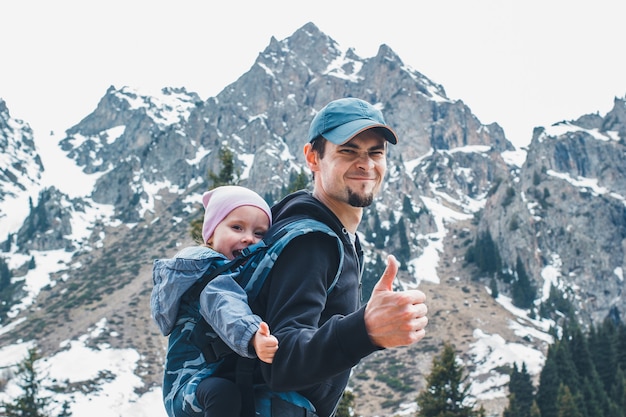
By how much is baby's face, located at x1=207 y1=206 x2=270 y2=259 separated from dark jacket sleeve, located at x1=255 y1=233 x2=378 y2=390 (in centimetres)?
71

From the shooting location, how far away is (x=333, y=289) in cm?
346

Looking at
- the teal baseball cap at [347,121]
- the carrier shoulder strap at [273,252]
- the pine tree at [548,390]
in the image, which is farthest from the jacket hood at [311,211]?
the pine tree at [548,390]

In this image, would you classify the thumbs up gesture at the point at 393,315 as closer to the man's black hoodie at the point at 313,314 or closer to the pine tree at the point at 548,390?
the man's black hoodie at the point at 313,314

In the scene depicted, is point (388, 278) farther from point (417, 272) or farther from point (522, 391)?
point (417, 272)

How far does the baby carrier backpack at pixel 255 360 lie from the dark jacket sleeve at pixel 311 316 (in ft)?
A: 0.17

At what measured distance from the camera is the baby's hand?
A: 2783 millimetres

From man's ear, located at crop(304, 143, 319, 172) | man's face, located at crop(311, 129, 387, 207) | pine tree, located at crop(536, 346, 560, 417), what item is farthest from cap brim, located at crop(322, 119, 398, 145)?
pine tree, located at crop(536, 346, 560, 417)

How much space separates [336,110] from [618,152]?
201315mm

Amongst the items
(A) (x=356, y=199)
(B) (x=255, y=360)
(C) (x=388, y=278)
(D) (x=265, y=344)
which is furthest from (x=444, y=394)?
(C) (x=388, y=278)

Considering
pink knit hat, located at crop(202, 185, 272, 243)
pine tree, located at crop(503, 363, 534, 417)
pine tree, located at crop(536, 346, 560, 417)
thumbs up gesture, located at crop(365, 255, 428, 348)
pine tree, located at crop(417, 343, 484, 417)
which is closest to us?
thumbs up gesture, located at crop(365, 255, 428, 348)

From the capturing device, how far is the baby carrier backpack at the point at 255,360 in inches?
128

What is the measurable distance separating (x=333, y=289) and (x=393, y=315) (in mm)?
973

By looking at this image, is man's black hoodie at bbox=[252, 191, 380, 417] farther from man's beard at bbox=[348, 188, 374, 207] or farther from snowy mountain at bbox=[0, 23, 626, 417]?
snowy mountain at bbox=[0, 23, 626, 417]

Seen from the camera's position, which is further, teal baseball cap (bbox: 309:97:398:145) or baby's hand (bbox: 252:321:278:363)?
teal baseball cap (bbox: 309:97:398:145)
